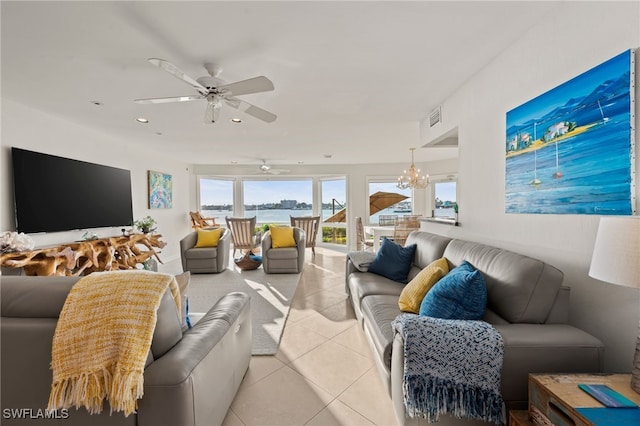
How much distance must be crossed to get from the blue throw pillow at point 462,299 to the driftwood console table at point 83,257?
3.75 metres

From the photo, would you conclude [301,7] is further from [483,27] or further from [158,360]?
[158,360]

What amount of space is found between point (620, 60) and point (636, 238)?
3.11 feet

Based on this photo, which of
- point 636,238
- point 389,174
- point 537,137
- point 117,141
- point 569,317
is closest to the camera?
point 636,238

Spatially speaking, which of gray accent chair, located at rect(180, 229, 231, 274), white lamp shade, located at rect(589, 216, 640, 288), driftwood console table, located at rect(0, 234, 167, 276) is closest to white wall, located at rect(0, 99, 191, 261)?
driftwood console table, located at rect(0, 234, 167, 276)

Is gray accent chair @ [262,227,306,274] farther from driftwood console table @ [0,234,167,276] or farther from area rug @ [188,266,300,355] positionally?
driftwood console table @ [0,234,167,276]

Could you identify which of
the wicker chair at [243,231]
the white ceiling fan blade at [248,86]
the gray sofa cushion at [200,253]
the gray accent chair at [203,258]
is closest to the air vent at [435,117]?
the white ceiling fan blade at [248,86]

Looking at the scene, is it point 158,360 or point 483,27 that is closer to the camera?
point 158,360

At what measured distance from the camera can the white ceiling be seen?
5.47ft

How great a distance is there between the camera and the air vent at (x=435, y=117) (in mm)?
3255

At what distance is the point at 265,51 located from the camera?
A: 2.09 metres

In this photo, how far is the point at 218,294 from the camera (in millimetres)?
3732

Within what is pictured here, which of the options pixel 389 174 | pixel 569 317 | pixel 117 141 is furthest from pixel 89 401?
pixel 389 174

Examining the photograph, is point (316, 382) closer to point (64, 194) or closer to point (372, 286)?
point (372, 286)

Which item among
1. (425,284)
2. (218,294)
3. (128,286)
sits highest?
(128,286)
